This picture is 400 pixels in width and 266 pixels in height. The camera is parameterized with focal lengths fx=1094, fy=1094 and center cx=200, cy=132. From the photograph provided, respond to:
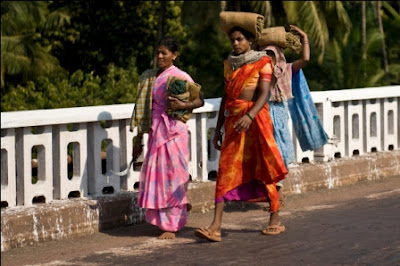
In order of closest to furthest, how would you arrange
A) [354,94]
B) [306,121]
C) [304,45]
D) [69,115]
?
[69,115] → [304,45] → [306,121] → [354,94]

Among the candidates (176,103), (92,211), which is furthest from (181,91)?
(92,211)

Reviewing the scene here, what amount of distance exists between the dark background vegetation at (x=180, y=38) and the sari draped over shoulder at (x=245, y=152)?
19611 millimetres

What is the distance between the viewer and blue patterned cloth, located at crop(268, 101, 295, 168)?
949cm

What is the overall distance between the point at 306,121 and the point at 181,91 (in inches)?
94.3

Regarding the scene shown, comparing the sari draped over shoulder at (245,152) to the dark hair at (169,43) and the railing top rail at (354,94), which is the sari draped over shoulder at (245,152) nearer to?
the dark hair at (169,43)

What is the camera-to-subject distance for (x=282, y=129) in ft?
31.3

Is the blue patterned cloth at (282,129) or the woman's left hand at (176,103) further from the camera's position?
the blue patterned cloth at (282,129)

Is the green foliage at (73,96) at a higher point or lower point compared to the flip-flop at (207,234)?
higher

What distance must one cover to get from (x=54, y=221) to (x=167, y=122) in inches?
44.0

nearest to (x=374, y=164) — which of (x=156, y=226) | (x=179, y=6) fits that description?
(x=156, y=226)

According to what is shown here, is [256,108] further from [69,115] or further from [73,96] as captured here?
[73,96]

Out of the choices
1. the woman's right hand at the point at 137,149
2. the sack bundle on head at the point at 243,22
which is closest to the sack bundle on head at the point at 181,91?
the woman's right hand at the point at 137,149

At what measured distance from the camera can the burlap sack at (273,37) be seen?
9.34 metres

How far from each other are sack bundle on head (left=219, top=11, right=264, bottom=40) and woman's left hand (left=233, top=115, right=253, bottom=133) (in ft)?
2.20
